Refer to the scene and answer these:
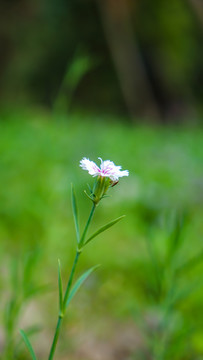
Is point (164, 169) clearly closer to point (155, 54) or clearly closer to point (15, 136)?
point (15, 136)

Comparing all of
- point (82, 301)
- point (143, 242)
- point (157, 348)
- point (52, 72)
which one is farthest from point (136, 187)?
point (52, 72)

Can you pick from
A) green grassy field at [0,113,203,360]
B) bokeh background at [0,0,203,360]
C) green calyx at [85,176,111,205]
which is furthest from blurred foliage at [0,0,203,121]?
green calyx at [85,176,111,205]

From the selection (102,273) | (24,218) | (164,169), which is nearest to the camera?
(102,273)

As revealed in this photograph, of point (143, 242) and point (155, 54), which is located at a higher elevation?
point (155, 54)

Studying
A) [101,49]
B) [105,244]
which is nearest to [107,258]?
[105,244]

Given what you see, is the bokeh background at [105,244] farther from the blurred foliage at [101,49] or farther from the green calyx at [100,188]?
the blurred foliage at [101,49]

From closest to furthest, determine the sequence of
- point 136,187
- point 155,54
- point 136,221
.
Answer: point 136,221 < point 136,187 < point 155,54

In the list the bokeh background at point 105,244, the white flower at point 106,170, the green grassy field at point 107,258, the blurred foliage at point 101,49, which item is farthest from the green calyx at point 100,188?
the blurred foliage at point 101,49

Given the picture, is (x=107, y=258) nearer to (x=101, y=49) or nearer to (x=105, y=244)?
(x=105, y=244)
